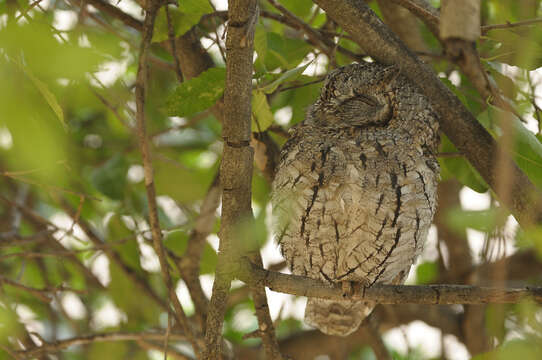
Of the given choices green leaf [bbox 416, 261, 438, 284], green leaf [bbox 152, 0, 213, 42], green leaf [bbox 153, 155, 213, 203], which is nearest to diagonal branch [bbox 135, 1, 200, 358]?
green leaf [bbox 152, 0, 213, 42]

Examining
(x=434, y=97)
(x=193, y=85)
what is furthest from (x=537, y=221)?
(x=193, y=85)

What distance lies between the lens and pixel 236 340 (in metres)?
2.23

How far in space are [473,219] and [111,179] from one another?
135cm

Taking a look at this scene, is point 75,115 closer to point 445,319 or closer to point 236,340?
point 236,340

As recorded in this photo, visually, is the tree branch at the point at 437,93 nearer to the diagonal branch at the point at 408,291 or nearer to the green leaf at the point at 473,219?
the diagonal branch at the point at 408,291

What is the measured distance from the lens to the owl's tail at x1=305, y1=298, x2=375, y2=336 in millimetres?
1608

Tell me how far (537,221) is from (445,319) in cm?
129

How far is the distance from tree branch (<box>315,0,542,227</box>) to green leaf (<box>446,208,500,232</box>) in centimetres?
57

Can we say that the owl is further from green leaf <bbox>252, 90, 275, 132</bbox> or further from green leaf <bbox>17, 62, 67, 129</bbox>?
green leaf <bbox>17, 62, 67, 129</bbox>

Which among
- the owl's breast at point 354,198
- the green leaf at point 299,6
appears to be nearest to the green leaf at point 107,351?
the owl's breast at point 354,198

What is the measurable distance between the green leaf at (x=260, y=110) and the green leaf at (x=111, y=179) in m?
0.62

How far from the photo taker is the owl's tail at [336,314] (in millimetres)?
1608

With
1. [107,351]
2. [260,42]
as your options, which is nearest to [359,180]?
Result: [260,42]

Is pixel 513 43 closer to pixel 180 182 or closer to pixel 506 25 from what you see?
pixel 506 25
